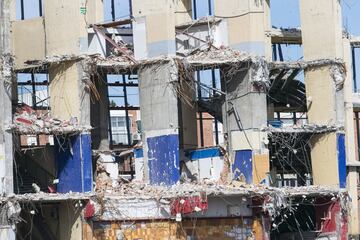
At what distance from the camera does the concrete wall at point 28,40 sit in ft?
167

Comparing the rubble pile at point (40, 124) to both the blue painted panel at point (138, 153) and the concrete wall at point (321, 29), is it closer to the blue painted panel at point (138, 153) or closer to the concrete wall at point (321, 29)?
the blue painted panel at point (138, 153)

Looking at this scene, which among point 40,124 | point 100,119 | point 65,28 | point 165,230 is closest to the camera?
point 40,124

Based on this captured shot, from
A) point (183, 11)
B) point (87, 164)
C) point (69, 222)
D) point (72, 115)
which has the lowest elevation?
point (69, 222)

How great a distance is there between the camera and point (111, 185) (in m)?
50.0

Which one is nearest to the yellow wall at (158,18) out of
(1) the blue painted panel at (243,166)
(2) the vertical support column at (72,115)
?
(2) the vertical support column at (72,115)

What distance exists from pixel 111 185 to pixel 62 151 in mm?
3200

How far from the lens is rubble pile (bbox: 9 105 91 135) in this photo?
4597 centimetres

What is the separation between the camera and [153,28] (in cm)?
4969

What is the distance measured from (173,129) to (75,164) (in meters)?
4.95

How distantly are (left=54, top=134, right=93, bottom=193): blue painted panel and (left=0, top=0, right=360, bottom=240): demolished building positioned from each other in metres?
0.06

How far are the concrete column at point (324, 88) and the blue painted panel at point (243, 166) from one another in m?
3.84

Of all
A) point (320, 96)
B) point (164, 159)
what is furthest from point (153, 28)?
point (320, 96)

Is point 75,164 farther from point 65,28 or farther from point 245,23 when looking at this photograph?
point 245,23

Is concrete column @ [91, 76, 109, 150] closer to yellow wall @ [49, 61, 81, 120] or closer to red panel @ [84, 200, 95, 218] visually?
yellow wall @ [49, 61, 81, 120]
